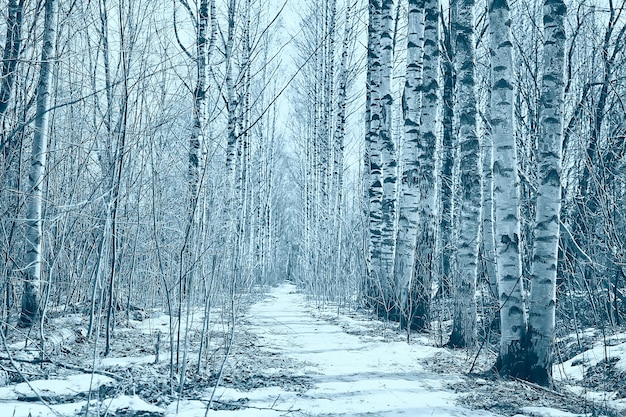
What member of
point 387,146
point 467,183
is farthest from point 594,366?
point 387,146

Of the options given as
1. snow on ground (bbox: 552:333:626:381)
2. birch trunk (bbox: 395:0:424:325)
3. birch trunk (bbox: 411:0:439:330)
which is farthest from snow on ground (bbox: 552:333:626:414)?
birch trunk (bbox: 395:0:424:325)

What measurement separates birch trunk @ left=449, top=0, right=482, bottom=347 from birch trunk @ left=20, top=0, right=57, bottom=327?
186 inches

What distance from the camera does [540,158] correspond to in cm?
469

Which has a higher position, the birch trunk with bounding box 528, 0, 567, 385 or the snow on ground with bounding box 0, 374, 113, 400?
the birch trunk with bounding box 528, 0, 567, 385

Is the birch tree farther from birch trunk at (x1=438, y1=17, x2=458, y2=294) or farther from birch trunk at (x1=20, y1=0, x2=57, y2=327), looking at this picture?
birch trunk at (x1=20, y1=0, x2=57, y2=327)

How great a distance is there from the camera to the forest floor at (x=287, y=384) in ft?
11.3

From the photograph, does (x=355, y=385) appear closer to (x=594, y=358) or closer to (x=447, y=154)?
(x=594, y=358)

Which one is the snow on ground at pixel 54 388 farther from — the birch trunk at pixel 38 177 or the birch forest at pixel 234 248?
the birch trunk at pixel 38 177

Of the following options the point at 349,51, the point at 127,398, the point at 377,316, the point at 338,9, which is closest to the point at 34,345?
the point at 127,398

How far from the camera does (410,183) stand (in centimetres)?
799

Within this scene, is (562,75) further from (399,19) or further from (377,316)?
(399,19)

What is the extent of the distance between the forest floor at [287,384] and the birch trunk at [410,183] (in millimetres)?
1480

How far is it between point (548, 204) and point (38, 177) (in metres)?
5.44

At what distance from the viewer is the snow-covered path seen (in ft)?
11.8
